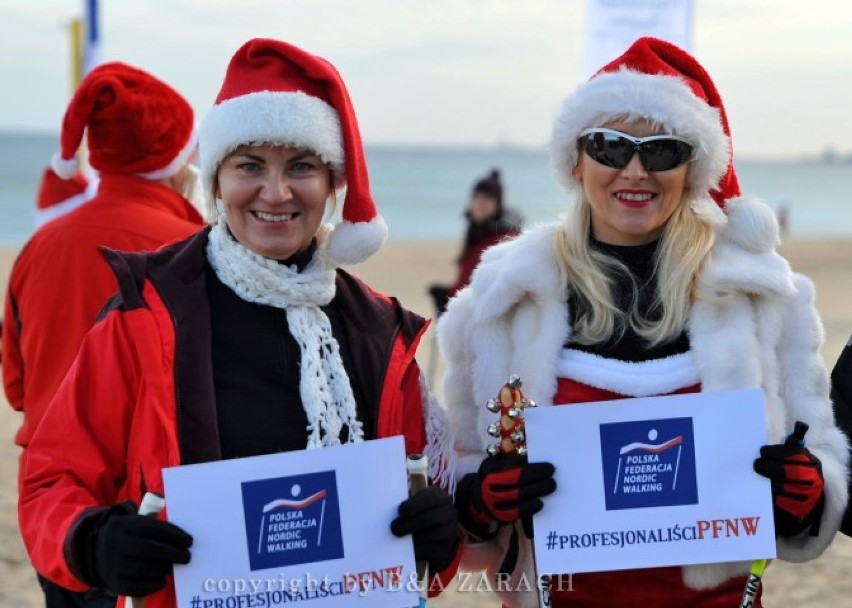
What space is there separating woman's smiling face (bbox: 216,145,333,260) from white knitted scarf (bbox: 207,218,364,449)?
0.15 feet

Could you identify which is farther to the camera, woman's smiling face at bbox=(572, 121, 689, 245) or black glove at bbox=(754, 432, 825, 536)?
woman's smiling face at bbox=(572, 121, 689, 245)

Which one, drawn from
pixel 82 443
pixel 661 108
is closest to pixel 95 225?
pixel 82 443

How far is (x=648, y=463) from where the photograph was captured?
9.05 ft

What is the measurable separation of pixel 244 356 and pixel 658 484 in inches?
41.2

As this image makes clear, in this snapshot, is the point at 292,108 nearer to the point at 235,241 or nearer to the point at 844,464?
the point at 235,241

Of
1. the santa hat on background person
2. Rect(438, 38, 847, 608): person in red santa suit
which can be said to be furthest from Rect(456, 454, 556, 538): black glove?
the santa hat on background person

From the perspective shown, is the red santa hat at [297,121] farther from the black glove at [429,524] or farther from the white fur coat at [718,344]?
the black glove at [429,524]

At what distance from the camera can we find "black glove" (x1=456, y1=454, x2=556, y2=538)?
2758mm

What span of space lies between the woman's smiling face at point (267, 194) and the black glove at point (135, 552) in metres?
0.72

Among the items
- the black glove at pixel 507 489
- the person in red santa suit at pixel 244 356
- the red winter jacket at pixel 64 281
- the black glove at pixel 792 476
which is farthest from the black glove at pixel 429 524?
the red winter jacket at pixel 64 281

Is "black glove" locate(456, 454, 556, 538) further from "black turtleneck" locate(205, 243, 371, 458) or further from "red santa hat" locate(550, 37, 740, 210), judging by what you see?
"red santa hat" locate(550, 37, 740, 210)

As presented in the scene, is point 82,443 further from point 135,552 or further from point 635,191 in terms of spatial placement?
point 635,191

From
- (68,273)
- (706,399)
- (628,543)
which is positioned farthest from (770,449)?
(68,273)

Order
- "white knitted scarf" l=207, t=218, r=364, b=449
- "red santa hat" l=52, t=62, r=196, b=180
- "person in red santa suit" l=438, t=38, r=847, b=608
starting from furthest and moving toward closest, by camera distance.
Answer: "red santa hat" l=52, t=62, r=196, b=180 < "person in red santa suit" l=438, t=38, r=847, b=608 < "white knitted scarf" l=207, t=218, r=364, b=449
